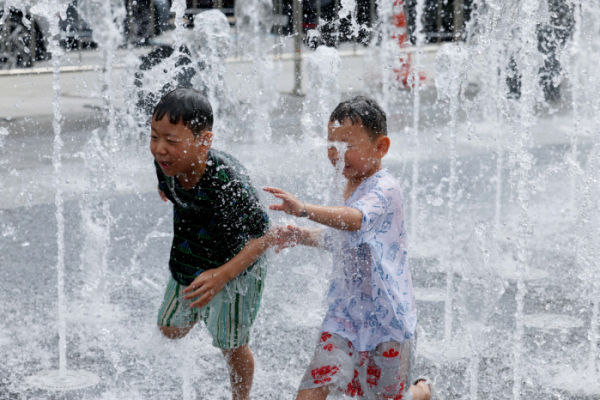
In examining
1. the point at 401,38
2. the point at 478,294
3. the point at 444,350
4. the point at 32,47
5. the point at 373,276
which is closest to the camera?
the point at 373,276

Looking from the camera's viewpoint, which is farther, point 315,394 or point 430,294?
point 430,294

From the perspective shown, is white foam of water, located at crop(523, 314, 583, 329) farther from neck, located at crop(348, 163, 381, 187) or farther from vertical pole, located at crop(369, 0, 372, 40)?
vertical pole, located at crop(369, 0, 372, 40)

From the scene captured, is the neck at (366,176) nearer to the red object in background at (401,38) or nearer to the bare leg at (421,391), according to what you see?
the bare leg at (421,391)

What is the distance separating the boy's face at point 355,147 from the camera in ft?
7.50

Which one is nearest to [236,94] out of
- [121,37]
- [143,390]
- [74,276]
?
[121,37]

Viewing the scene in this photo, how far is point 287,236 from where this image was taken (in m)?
2.39

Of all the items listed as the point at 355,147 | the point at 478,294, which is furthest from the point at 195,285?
the point at 478,294

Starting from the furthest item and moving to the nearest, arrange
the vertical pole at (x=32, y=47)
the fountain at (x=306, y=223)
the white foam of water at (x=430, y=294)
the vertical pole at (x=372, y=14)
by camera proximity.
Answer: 1. the vertical pole at (x=372, y=14)
2. the vertical pole at (x=32, y=47)
3. the white foam of water at (x=430, y=294)
4. the fountain at (x=306, y=223)

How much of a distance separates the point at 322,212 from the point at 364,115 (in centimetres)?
36

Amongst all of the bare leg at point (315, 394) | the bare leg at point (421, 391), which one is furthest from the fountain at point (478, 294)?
the bare leg at point (315, 394)

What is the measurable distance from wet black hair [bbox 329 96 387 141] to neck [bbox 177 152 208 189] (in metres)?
0.42

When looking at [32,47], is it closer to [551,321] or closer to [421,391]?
[551,321]

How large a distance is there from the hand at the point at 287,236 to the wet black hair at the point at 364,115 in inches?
14.2

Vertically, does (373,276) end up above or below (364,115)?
below
